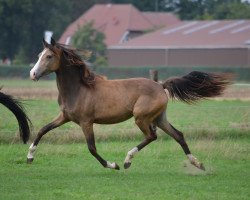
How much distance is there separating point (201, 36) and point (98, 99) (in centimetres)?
5523

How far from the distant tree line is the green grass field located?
185 feet

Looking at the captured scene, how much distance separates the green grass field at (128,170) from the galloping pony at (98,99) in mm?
529

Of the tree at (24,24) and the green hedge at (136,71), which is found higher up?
the green hedge at (136,71)

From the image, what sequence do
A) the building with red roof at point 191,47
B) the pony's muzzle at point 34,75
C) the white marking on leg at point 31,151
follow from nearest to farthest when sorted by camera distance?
the pony's muzzle at point 34,75
the white marking on leg at point 31,151
the building with red roof at point 191,47

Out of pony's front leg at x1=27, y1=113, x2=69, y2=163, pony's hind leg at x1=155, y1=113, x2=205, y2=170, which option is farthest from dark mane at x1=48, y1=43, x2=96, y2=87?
pony's hind leg at x1=155, y1=113, x2=205, y2=170

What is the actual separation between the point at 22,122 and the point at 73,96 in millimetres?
1623

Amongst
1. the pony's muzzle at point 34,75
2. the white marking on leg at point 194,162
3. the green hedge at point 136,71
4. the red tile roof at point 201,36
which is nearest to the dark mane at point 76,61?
the pony's muzzle at point 34,75

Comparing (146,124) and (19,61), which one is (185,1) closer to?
(19,61)

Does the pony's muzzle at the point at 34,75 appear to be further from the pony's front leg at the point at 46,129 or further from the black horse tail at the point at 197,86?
the black horse tail at the point at 197,86

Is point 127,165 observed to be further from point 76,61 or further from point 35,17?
point 35,17

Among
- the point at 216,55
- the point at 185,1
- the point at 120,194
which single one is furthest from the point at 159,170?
the point at 185,1

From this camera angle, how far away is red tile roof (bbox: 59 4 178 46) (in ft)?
272

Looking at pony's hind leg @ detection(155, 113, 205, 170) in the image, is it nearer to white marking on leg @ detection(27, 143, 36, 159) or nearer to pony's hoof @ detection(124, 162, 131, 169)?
pony's hoof @ detection(124, 162, 131, 169)

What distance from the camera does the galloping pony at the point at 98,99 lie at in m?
13.3
